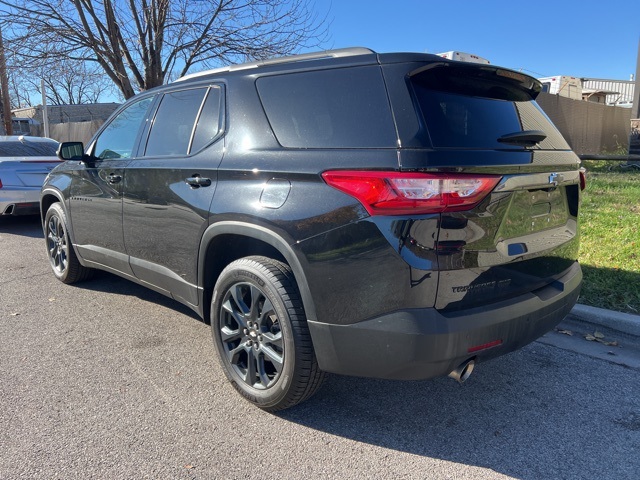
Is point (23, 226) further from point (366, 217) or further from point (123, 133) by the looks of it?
point (366, 217)

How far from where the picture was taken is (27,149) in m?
9.18

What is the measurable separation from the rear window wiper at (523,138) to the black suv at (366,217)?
11 mm

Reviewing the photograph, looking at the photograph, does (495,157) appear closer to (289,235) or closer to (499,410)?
(289,235)

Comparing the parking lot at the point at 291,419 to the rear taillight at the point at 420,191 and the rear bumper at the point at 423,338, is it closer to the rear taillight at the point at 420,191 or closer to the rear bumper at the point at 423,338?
the rear bumper at the point at 423,338

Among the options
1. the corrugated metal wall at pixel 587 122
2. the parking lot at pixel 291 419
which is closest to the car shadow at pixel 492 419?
the parking lot at pixel 291 419

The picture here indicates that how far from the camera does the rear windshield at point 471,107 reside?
249cm

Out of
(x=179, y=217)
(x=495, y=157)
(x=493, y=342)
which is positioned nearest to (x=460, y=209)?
(x=495, y=157)

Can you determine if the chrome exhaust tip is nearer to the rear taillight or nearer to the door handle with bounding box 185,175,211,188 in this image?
the rear taillight

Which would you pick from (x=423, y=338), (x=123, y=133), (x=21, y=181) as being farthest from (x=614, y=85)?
(x=423, y=338)

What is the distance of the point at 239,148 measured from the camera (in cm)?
313

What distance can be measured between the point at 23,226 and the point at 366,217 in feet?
28.9

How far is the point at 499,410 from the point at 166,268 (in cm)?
239

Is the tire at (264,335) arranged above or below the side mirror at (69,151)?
below

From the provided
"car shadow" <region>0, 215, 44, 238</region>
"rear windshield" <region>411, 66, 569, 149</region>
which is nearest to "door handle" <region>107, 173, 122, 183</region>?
"rear windshield" <region>411, 66, 569, 149</region>
